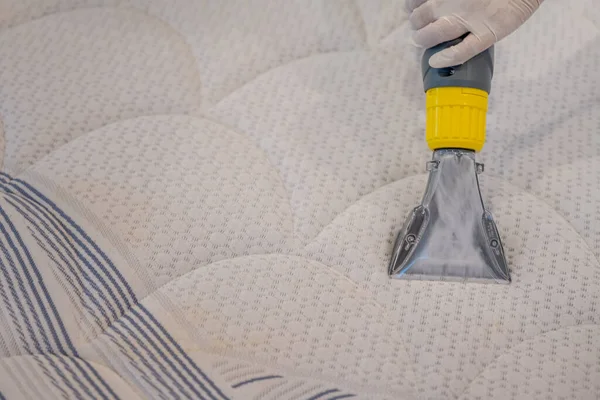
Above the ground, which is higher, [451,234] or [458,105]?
[458,105]

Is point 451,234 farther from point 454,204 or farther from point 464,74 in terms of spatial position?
point 464,74

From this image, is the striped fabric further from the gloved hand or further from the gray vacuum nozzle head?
the gloved hand

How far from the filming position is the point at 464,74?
2.08 ft

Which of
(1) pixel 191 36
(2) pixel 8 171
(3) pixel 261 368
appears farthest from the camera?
(1) pixel 191 36

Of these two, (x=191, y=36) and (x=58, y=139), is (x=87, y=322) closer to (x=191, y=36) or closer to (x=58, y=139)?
(x=58, y=139)

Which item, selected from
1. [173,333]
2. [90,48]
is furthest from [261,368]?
[90,48]

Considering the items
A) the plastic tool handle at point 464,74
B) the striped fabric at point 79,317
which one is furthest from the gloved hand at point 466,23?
the striped fabric at point 79,317

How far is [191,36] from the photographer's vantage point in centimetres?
79

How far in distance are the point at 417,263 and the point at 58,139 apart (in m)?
0.39

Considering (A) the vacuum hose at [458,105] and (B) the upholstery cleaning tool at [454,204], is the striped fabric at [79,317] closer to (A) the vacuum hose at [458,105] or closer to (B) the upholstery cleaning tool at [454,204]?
(B) the upholstery cleaning tool at [454,204]

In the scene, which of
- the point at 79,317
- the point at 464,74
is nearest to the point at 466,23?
the point at 464,74

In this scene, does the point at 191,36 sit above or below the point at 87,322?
above

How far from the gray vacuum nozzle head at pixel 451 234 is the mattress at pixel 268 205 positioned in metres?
0.01

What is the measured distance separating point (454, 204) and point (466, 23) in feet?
0.58
